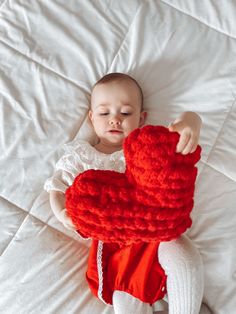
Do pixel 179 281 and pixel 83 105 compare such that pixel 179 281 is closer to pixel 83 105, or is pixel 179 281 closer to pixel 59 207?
pixel 59 207

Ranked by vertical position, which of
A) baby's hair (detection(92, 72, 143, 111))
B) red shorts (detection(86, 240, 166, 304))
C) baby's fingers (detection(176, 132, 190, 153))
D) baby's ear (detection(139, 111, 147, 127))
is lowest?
red shorts (detection(86, 240, 166, 304))

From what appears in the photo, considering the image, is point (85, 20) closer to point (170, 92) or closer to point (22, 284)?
point (170, 92)

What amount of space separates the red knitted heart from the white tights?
0.10 meters

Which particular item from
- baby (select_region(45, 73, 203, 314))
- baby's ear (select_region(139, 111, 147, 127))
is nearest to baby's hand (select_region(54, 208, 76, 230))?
baby (select_region(45, 73, 203, 314))

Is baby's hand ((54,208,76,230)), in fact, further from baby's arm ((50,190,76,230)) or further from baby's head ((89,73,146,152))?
baby's head ((89,73,146,152))

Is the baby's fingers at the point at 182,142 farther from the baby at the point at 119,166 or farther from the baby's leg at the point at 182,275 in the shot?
the baby's leg at the point at 182,275

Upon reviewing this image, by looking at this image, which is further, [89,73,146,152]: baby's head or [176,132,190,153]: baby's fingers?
[89,73,146,152]: baby's head

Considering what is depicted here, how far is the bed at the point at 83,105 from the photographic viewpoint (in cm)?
103

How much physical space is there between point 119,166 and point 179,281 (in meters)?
0.28

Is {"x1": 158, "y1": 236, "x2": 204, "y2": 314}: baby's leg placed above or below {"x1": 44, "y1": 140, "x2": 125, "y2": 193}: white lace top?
below

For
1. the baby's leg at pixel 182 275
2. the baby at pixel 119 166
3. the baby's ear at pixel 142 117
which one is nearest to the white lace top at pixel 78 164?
the baby at pixel 119 166

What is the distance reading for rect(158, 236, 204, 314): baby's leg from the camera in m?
0.94

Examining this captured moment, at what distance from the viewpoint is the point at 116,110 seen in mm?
1065

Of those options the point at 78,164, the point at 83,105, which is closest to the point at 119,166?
the point at 78,164
